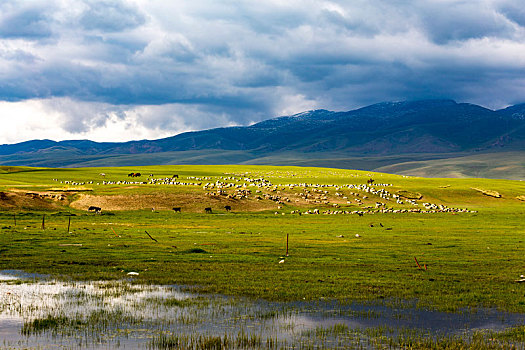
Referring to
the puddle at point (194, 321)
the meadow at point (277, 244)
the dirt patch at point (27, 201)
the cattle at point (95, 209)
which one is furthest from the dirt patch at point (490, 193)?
the puddle at point (194, 321)

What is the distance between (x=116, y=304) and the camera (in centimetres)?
2159

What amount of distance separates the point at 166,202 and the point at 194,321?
206ft

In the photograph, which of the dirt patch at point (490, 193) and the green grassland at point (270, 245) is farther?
the dirt patch at point (490, 193)

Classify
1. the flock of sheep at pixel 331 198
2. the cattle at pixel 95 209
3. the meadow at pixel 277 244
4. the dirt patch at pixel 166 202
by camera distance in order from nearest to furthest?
the meadow at pixel 277 244 < the cattle at pixel 95 209 < the dirt patch at pixel 166 202 < the flock of sheep at pixel 331 198

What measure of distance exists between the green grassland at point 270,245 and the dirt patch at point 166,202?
15cm

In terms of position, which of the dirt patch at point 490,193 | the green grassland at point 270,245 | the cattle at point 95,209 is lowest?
the green grassland at point 270,245

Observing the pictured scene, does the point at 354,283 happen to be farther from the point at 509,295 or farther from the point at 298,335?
the point at 298,335

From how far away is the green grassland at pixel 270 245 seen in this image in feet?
82.9

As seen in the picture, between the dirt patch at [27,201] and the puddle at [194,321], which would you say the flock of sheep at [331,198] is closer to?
the dirt patch at [27,201]

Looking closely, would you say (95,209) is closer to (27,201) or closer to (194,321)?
(27,201)

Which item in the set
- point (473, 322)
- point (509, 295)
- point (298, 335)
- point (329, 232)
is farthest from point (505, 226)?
point (298, 335)

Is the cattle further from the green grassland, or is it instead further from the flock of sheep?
the flock of sheep

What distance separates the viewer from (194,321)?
63.0 ft

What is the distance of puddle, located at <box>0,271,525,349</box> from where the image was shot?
16953 mm
